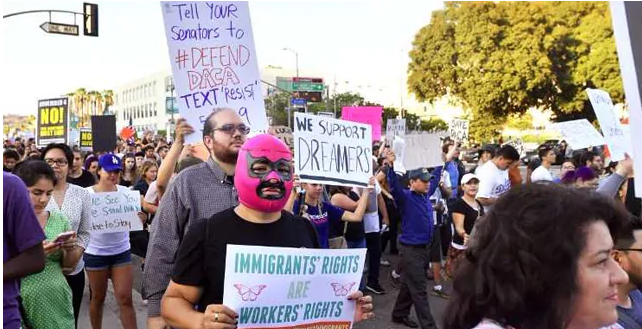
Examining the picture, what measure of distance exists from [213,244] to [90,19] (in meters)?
18.8

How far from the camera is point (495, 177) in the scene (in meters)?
7.83

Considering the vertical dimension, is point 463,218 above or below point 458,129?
below

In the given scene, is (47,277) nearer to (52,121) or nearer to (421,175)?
(421,175)

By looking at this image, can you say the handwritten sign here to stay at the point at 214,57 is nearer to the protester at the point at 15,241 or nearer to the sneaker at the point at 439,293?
the protester at the point at 15,241

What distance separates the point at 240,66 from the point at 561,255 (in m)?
3.32

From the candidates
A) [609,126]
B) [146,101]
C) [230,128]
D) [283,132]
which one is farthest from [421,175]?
[146,101]

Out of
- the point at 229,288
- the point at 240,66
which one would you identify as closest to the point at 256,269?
the point at 229,288

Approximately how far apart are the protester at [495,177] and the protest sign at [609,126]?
217 centimetres

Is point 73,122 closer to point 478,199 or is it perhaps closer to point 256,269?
point 478,199

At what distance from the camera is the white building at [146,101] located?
97512 millimetres

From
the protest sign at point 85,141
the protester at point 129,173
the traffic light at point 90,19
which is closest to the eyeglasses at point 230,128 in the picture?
the protester at point 129,173

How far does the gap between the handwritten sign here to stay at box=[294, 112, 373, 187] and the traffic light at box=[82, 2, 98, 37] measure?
1658 centimetres

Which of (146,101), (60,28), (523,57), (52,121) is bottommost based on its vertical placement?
(52,121)

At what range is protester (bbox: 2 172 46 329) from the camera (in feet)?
8.66
